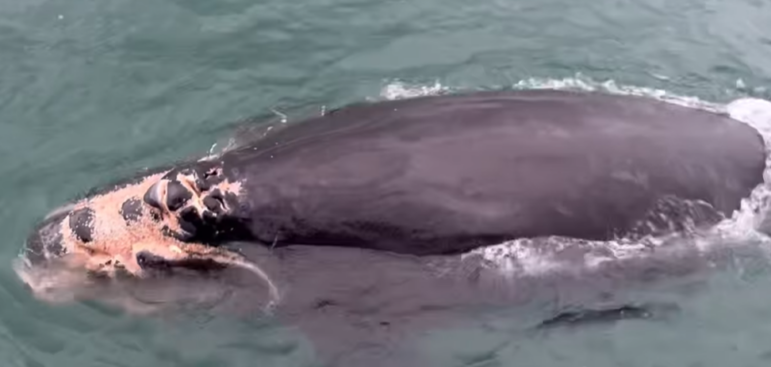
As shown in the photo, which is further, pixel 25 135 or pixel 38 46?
pixel 38 46

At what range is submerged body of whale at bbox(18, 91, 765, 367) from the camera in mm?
6633

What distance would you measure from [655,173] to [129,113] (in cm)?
429

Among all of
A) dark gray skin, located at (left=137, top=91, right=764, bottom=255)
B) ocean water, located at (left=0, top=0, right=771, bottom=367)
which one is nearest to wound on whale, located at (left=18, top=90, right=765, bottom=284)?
dark gray skin, located at (left=137, top=91, right=764, bottom=255)

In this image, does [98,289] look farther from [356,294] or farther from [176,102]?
[176,102]

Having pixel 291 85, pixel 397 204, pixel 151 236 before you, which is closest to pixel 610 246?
pixel 397 204

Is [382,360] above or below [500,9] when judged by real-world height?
below

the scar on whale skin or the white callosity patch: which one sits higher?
the scar on whale skin

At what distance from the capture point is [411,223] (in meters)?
6.67

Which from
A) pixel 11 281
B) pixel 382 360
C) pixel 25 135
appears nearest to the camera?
pixel 382 360

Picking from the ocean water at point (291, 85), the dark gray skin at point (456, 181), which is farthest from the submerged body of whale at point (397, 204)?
the ocean water at point (291, 85)

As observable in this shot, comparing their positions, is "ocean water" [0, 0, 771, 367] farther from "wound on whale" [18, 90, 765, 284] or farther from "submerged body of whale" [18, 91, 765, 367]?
"wound on whale" [18, 90, 765, 284]

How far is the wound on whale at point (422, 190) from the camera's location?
6.63m

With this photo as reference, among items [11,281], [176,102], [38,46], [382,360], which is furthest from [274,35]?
[382,360]

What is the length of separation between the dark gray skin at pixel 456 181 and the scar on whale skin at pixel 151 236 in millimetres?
49
